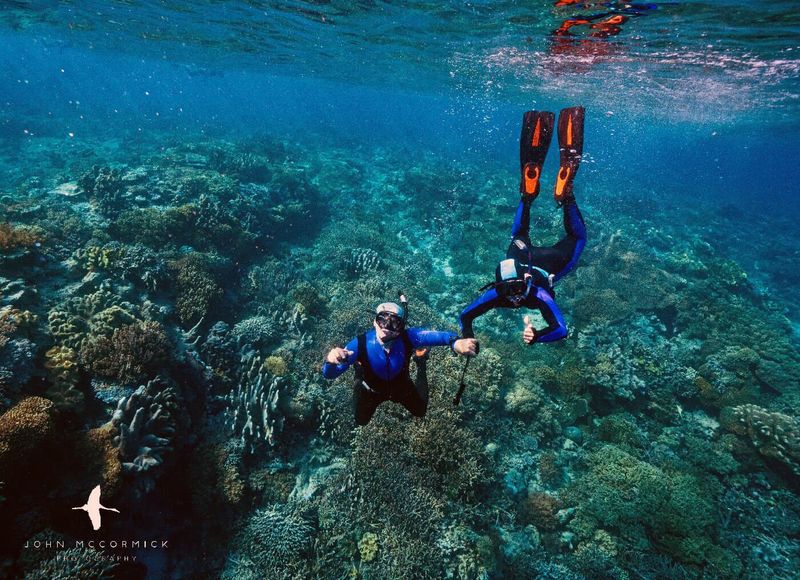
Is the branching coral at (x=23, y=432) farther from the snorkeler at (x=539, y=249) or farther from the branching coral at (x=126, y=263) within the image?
the snorkeler at (x=539, y=249)

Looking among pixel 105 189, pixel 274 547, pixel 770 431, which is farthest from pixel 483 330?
pixel 105 189

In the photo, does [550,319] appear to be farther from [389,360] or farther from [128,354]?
[128,354]

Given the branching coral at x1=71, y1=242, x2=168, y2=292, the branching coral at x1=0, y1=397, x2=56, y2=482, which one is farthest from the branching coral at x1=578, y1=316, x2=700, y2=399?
the branching coral at x1=71, y1=242, x2=168, y2=292

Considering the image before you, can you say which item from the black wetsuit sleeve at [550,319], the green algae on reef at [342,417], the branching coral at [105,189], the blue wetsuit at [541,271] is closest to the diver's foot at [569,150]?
the blue wetsuit at [541,271]

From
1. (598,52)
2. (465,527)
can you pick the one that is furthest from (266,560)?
(598,52)

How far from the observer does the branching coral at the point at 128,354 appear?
5863mm

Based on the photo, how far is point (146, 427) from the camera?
5.48m

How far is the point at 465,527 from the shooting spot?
6082 millimetres

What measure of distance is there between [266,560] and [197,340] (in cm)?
453

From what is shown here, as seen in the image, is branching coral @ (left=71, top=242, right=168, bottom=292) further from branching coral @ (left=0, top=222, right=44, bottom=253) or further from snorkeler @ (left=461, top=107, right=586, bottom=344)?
snorkeler @ (left=461, top=107, right=586, bottom=344)

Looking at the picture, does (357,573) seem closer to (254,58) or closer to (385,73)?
(385,73)

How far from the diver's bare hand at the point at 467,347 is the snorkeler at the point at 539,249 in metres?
1.10

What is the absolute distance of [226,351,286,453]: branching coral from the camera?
657 centimetres

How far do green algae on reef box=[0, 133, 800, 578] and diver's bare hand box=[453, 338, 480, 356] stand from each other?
3.22 metres
